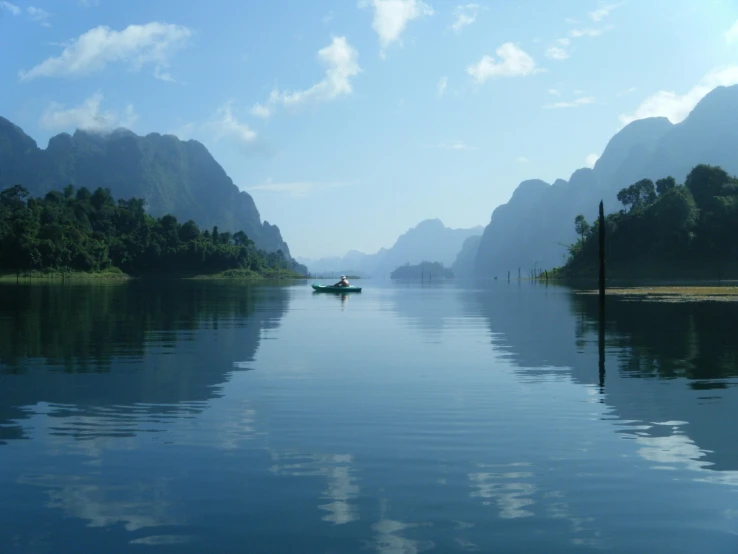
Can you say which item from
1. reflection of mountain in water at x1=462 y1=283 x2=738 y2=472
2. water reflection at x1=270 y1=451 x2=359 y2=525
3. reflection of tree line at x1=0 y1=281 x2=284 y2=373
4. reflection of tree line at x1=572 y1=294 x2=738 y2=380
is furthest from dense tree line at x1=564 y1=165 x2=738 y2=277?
water reflection at x1=270 y1=451 x2=359 y2=525

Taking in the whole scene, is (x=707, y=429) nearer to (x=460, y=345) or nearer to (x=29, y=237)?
(x=460, y=345)

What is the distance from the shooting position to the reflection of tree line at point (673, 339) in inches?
1000

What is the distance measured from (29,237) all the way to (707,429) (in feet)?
591

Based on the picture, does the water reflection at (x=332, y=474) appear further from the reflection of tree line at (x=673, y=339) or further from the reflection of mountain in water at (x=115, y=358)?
the reflection of tree line at (x=673, y=339)

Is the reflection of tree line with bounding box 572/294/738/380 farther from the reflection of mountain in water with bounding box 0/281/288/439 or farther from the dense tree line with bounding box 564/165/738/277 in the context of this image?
the dense tree line with bounding box 564/165/738/277

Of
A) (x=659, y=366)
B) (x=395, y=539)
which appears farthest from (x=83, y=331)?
(x=395, y=539)

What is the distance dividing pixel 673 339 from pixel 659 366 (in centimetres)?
1049

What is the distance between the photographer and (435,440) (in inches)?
588

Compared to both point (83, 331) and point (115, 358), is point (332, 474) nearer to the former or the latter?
point (115, 358)

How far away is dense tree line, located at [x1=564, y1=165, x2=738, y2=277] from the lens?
179000 mm

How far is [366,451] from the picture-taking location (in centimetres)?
1395

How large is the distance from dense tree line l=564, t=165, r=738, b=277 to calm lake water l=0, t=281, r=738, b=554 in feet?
541

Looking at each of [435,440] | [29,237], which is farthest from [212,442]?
[29,237]

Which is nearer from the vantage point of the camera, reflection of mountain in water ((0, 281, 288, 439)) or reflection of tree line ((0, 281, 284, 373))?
reflection of mountain in water ((0, 281, 288, 439))
